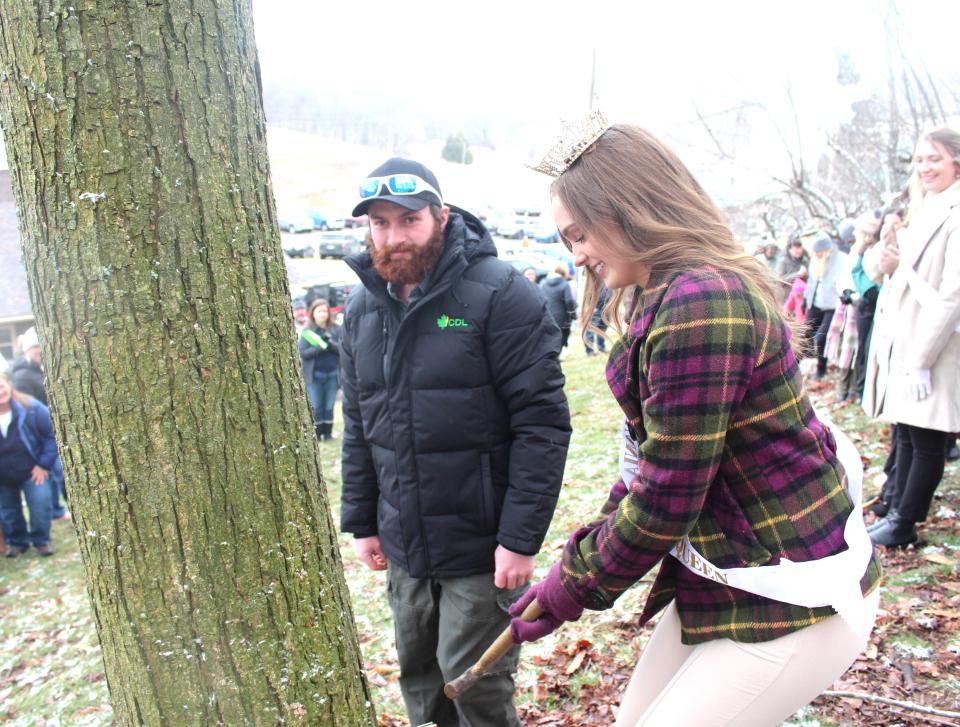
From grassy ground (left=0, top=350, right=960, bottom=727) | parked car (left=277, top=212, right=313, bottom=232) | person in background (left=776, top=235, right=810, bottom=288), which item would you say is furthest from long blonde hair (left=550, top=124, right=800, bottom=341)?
parked car (left=277, top=212, right=313, bottom=232)

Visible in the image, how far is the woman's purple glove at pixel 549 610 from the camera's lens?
187 cm

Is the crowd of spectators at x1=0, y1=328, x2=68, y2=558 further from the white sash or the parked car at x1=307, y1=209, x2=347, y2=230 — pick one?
the parked car at x1=307, y1=209, x2=347, y2=230

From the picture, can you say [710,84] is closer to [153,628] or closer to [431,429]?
[431,429]

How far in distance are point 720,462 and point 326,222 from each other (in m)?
45.7

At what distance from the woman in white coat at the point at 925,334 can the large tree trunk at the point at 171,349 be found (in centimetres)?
320

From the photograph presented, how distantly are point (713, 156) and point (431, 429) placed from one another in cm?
1232

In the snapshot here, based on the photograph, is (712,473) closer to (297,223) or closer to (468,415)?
(468,415)

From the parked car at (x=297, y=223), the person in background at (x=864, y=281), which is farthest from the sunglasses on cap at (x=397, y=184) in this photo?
the parked car at (x=297, y=223)

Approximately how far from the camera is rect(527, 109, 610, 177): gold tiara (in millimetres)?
1857

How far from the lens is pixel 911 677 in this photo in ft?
10.4

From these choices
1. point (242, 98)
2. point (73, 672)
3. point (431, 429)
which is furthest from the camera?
point (73, 672)

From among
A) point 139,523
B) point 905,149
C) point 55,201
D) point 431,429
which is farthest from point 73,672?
point 905,149

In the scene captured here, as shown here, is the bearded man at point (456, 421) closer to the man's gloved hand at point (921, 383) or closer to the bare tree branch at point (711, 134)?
the man's gloved hand at point (921, 383)

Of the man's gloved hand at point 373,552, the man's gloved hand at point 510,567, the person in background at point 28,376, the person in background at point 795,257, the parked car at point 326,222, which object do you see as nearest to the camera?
the man's gloved hand at point 510,567
